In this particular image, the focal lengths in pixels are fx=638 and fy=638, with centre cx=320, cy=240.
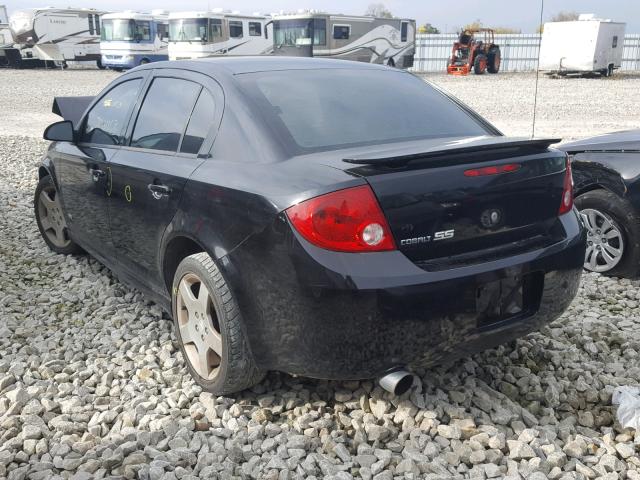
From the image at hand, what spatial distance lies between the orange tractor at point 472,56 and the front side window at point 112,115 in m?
31.4

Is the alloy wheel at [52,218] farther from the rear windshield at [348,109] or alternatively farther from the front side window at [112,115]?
the rear windshield at [348,109]

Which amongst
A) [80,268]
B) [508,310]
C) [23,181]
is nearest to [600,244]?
[508,310]

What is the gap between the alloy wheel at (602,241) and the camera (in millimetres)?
4637

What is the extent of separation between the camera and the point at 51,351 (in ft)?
12.0

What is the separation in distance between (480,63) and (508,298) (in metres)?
33.3

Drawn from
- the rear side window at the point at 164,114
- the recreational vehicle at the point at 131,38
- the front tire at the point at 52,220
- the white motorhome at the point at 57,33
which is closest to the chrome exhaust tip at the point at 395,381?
the rear side window at the point at 164,114

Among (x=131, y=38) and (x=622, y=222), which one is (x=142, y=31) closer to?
(x=131, y=38)

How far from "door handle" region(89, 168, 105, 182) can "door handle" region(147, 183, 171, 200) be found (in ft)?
2.40

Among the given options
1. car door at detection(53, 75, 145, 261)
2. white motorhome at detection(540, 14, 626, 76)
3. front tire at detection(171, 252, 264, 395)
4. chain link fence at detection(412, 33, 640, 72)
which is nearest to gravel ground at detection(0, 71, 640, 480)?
front tire at detection(171, 252, 264, 395)

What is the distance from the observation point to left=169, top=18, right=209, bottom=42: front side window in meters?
28.2

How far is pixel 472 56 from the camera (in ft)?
110

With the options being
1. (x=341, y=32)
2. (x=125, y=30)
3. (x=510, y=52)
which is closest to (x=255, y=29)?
(x=341, y=32)

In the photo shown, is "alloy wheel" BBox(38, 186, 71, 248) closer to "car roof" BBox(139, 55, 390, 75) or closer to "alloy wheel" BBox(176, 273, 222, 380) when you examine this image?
"car roof" BBox(139, 55, 390, 75)

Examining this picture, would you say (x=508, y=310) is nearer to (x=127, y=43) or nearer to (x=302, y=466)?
(x=302, y=466)
